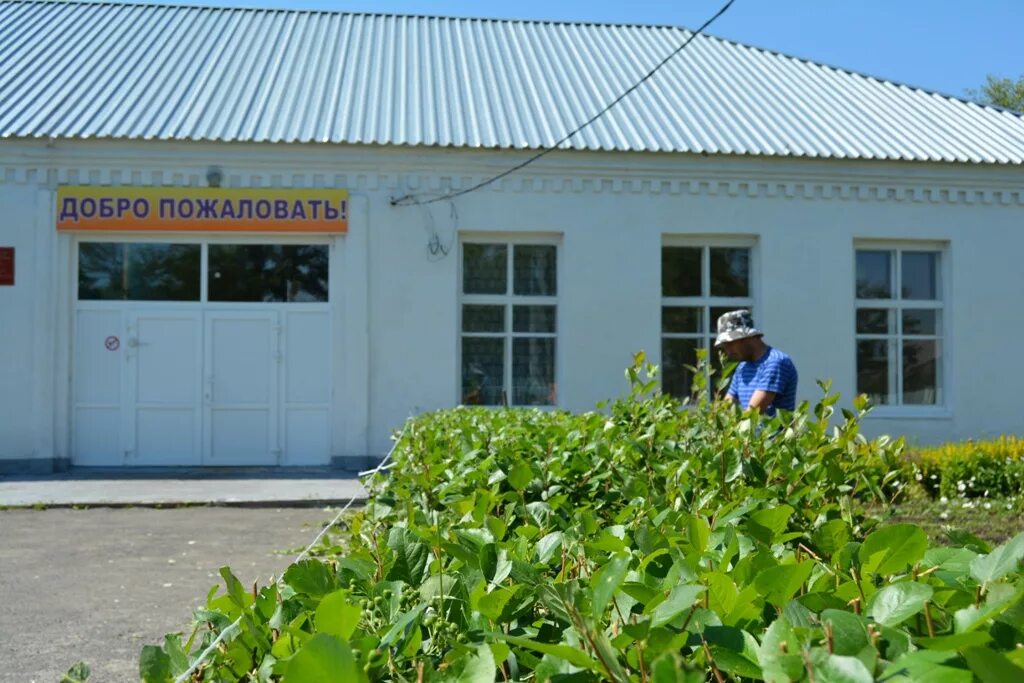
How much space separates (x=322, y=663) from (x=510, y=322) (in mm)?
11643

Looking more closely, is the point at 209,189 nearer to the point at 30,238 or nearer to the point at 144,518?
the point at 30,238

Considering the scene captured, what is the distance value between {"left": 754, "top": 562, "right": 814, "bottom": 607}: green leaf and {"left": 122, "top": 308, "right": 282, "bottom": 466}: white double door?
11.5 m

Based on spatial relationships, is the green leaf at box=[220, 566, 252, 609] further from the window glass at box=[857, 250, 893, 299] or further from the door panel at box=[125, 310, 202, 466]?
the window glass at box=[857, 250, 893, 299]

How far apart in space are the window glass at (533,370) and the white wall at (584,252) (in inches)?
13.1

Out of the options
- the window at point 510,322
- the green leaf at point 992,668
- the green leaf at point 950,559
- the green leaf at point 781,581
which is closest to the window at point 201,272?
the window at point 510,322

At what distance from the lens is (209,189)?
1183 centimetres

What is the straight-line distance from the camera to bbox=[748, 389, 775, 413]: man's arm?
559 centimetres

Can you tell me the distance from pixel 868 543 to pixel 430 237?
11.1 metres

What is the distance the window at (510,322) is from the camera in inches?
488

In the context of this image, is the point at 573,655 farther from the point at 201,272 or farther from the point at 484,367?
the point at 201,272

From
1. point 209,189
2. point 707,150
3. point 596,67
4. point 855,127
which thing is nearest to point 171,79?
point 209,189

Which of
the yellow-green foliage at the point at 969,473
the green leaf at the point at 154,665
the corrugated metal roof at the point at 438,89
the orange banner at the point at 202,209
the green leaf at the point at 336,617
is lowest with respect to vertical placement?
the yellow-green foliage at the point at 969,473

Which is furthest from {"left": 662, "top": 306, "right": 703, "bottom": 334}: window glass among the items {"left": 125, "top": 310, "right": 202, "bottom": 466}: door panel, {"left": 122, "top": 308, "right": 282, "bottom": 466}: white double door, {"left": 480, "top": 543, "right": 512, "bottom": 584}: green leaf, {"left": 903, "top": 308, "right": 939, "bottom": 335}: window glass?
{"left": 480, "top": 543, "right": 512, "bottom": 584}: green leaf

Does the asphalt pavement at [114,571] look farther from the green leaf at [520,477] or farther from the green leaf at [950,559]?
the green leaf at [950,559]
